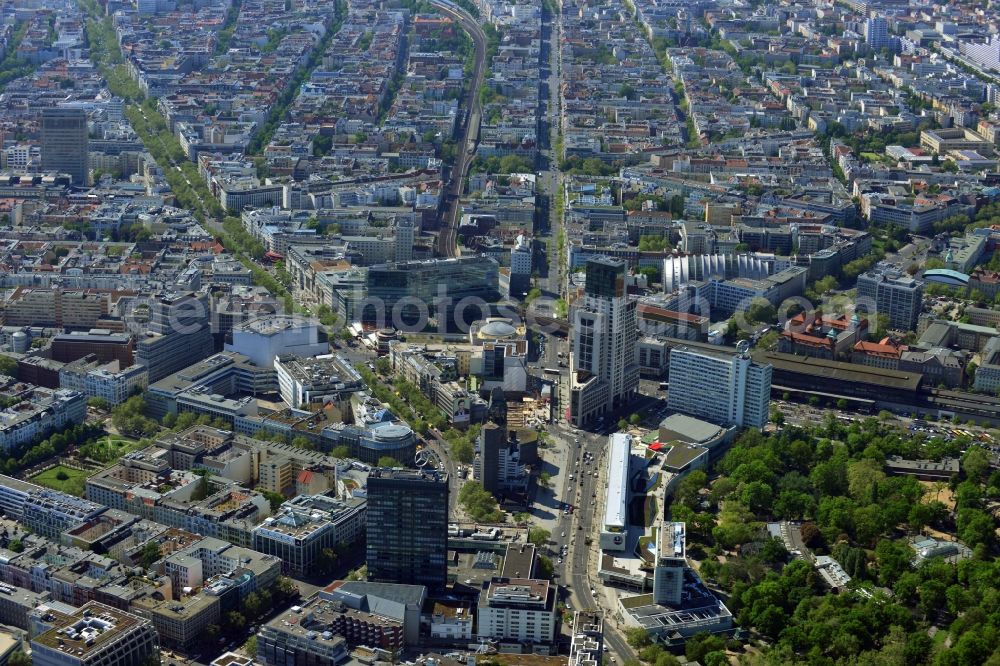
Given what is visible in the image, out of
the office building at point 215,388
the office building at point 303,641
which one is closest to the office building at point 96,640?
the office building at point 303,641

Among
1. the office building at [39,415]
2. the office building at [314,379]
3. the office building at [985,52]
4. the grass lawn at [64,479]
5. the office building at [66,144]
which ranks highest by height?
the office building at [985,52]

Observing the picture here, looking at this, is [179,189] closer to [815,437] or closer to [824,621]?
[815,437]

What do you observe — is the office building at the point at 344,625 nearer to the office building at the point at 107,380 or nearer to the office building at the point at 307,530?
the office building at the point at 307,530

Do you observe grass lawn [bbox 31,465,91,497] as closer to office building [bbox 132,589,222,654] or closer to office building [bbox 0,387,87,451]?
office building [bbox 0,387,87,451]

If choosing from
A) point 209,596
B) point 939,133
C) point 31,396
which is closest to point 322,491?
point 209,596

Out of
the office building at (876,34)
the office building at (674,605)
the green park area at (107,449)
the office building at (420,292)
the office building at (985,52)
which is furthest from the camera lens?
the office building at (876,34)

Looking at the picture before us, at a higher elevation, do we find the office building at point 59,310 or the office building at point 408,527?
the office building at point 59,310
